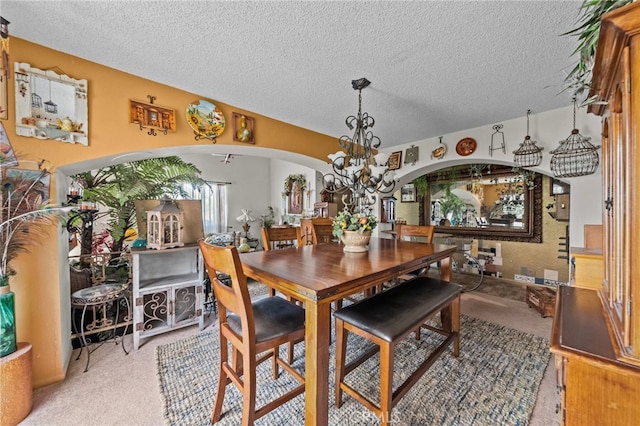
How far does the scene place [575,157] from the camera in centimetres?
254

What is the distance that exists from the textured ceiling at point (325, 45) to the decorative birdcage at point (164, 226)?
1.22 metres

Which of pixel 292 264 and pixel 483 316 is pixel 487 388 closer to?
pixel 483 316

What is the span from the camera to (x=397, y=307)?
1587 mm

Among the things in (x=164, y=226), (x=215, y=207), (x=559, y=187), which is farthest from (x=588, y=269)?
(x=215, y=207)

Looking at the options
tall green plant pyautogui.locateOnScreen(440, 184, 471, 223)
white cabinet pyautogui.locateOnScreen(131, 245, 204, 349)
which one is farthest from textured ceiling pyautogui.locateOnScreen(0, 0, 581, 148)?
tall green plant pyautogui.locateOnScreen(440, 184, 471, 223)

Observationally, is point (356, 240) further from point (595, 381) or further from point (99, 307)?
point (99, 307)

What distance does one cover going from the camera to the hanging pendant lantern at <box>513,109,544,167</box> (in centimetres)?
287

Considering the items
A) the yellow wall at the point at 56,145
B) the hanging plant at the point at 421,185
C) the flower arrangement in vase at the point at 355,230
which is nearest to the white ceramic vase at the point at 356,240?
the flower arrangement in vase at the point at 355,230

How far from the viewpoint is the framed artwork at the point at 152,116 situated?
83.3 inches

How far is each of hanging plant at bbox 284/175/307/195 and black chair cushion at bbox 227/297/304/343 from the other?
16.8 feet

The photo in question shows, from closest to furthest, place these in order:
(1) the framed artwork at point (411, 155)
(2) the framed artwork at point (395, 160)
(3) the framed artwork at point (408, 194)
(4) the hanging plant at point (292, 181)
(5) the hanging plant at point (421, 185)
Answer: (1) the framed artwork at point (411, 155)
(2) the framed artwork at point (395, 160)
(5) the hanging plant at point (421, 185)
(3) the framed artwork at point (408, 194)
(4) the hanging plant at point (292, 181)

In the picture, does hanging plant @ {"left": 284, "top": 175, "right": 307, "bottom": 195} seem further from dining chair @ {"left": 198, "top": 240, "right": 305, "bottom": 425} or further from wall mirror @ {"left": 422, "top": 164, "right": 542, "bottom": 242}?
dining chair @ {"left": 198, "top": 240, "right": 305, "bottom": 425}

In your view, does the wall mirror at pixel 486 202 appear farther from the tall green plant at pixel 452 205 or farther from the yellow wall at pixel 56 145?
the yellow wall at pixel 56 145

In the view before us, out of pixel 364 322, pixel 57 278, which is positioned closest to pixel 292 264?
pixel 364 322
